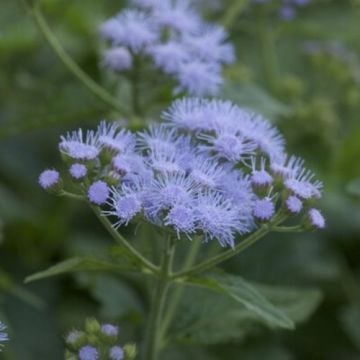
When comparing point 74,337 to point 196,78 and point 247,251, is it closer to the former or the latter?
point 196,78

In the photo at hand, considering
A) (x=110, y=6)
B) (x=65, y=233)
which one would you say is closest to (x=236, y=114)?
(x=65, y=233)

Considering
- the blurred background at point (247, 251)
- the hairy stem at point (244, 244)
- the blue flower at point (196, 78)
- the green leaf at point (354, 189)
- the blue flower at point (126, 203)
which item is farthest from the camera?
the blurred background at point (247, 251)

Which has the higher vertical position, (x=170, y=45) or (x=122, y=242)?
(x=170, y=45)

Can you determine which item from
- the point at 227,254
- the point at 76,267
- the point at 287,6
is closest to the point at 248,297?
the point at 227,254

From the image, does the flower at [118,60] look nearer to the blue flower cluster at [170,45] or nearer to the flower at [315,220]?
the blue flower cluster at [170,45]

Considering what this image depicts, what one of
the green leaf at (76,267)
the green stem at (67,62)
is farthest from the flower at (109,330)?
the green stem at (67,62)

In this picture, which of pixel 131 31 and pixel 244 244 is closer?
pixel 244 244
